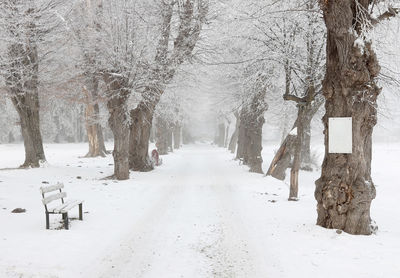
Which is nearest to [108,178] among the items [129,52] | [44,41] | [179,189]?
[179,189]

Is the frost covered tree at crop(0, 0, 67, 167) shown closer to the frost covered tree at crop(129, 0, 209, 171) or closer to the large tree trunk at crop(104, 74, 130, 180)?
the large tree trunk at crop(104, 74, 130, 180)

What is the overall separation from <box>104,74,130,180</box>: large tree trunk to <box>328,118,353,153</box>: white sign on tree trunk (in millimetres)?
8988

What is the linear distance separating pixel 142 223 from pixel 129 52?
7.80 meters

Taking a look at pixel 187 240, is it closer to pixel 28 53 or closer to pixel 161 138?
pixel 28 53

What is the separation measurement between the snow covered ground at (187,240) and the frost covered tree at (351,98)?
474 mm

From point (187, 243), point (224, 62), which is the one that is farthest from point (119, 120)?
point (187, 243)

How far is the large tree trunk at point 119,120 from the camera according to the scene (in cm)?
1355

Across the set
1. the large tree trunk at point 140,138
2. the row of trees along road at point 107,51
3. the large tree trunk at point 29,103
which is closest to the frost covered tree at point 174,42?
the row of trees along road at point 107,51

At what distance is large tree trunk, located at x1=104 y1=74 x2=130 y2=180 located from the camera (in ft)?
44.4

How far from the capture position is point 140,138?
1748cm

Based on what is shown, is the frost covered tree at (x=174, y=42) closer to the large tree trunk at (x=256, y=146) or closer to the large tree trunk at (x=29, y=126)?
the large tree trunk at (x=29, y=126)

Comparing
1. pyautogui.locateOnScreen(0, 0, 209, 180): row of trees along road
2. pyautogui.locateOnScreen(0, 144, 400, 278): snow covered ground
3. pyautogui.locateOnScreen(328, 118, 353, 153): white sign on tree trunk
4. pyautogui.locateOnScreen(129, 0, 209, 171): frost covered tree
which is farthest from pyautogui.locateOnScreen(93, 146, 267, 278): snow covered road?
pyautogui.locateOnScreen(129, 0, 209, 171): frost covered tree

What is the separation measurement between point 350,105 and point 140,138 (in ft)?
41.4

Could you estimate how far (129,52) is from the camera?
518 inches
